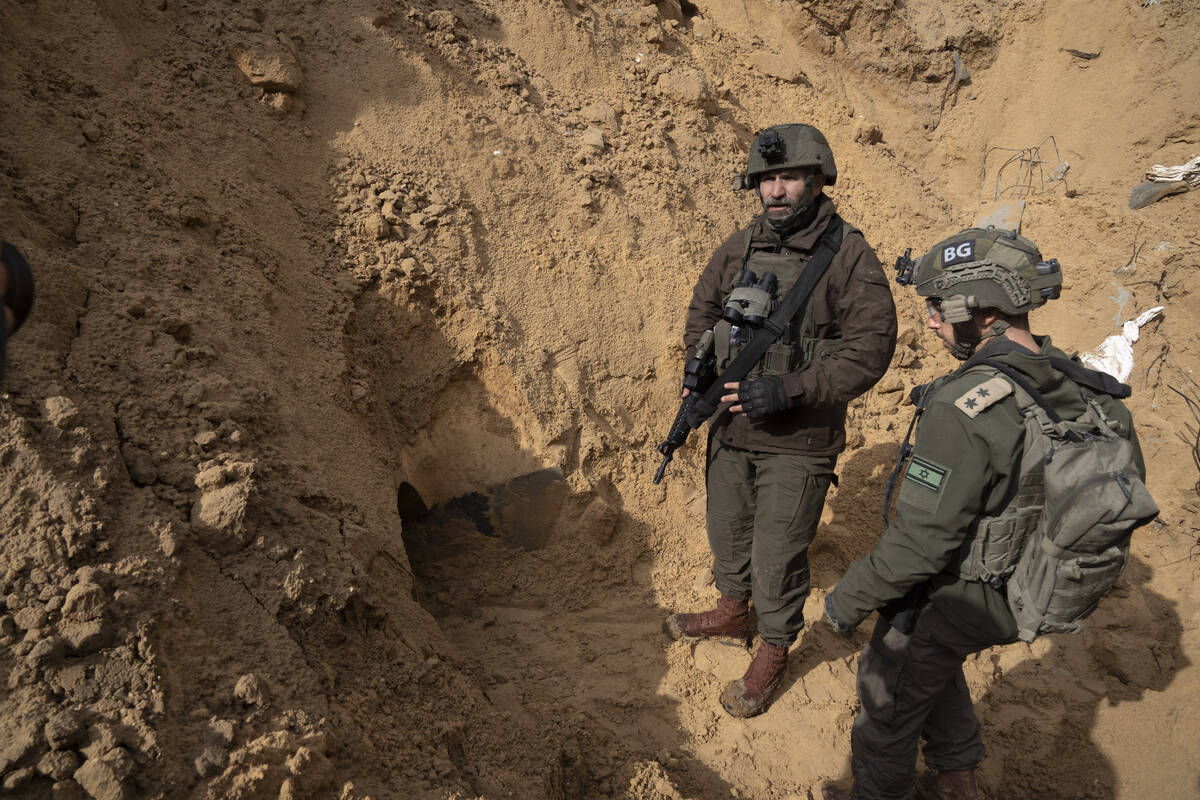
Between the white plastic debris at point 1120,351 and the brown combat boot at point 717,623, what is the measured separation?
3326 millimetres

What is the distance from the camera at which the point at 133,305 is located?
266cm

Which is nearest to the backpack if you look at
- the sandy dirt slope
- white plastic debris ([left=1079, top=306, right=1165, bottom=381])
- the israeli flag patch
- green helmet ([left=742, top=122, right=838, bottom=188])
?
the israeli flag patch

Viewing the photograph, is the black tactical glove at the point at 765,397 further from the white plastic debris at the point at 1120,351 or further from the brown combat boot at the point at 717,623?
the white plastic debris at the point at 1120,351

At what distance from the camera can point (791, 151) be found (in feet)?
9.62

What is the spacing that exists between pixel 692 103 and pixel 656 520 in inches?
131

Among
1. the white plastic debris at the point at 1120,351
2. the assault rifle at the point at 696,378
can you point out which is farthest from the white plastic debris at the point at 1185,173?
the assault rifle at the point at 696,378

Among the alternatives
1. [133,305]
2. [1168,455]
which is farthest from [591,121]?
[1168,455]

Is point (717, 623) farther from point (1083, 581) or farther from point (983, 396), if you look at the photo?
point (983, 396)

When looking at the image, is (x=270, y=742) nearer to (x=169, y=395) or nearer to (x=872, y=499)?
(x=169, y=395)

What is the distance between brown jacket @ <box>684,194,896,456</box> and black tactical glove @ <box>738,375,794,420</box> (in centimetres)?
4

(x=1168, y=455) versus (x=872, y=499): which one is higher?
(x=1168, y=455)

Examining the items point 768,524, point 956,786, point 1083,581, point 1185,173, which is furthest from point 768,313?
point 1185,173

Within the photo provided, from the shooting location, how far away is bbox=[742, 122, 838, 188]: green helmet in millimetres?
2898

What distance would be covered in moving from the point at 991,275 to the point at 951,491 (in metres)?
0.75
